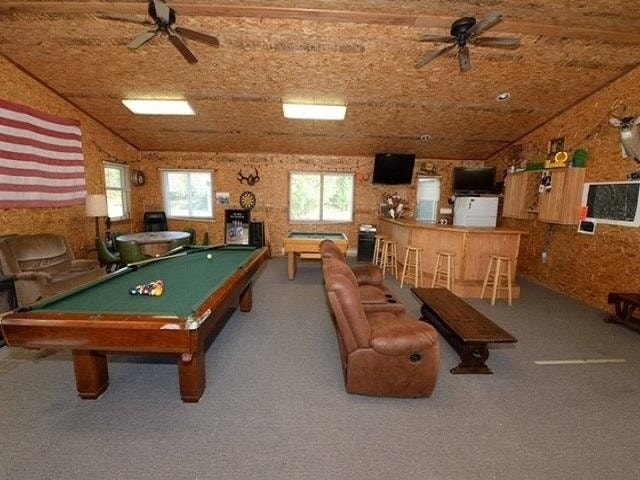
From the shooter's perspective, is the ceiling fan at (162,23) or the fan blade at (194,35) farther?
the fan blade at (194,35)

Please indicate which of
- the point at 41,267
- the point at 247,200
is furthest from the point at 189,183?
the point at 41,267

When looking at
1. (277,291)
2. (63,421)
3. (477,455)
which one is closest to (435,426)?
(477,455)

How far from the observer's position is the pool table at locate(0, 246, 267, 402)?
1811mm

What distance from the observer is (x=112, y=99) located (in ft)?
17.5

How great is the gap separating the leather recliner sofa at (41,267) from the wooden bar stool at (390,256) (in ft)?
16.2

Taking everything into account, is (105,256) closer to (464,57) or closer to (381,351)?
(381,351)

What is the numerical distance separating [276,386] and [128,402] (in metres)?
1.16

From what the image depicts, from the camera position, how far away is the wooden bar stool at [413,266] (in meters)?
5.44

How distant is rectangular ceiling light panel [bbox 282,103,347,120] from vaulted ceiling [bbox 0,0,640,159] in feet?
0.54

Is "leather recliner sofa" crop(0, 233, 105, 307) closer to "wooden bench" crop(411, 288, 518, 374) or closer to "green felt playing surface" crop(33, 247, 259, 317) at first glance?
"green felt playing surface" crop(33, 247, 259, 317)

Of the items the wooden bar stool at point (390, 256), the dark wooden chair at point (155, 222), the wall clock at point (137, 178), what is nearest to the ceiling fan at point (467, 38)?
the wooden bar stool at point (390, 256)

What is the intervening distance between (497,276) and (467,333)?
2445 mm

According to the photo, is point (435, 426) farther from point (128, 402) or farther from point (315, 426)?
point (128, 402)

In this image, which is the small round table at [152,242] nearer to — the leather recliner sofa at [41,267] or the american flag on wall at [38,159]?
the leather recliner sofa at [41,267]
